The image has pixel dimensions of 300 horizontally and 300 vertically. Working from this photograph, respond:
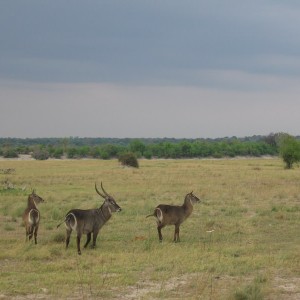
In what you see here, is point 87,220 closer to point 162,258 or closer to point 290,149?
point 162,258

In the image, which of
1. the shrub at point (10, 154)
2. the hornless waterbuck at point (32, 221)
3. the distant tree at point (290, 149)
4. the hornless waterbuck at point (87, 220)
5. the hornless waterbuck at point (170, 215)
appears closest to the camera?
the hornless waterbuck at point (87, 220)

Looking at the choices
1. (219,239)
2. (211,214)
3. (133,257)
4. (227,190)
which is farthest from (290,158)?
(133,257)

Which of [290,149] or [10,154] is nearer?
[290,149]

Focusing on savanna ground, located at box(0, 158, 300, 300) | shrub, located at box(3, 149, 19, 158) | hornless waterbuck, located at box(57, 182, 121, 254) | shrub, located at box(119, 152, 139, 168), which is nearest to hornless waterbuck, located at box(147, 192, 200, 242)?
savanna ground, located at box(0, 158, 300, 300)

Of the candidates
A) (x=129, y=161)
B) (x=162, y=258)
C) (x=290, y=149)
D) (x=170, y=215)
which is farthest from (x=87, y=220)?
(x=129, y=161)

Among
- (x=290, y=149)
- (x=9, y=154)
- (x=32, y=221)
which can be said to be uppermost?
(x=290, y=149)

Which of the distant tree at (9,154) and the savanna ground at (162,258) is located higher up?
the distant tree at (9,154)

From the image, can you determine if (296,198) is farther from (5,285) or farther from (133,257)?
(5,285)

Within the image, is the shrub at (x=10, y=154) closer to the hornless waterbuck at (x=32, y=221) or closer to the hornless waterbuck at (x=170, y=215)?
the hornless waterbuck at (x=32, y=221)

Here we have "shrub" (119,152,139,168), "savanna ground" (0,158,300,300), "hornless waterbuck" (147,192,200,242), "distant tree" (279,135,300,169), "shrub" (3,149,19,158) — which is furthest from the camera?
"shrub" (3,149,19,158)

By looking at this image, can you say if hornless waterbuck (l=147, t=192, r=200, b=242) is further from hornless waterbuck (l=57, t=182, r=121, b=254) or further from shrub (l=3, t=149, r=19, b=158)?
shrub (l=3, t=149, r=19, b=158)

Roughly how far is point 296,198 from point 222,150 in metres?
92.8

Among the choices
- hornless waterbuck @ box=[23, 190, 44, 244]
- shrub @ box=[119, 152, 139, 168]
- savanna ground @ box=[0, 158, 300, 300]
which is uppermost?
shrub @ box=[119, 152, 139, 168]

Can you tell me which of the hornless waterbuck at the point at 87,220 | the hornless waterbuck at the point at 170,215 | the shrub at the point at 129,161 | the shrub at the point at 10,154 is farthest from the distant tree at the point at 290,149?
the shrub at the point at 10,154
